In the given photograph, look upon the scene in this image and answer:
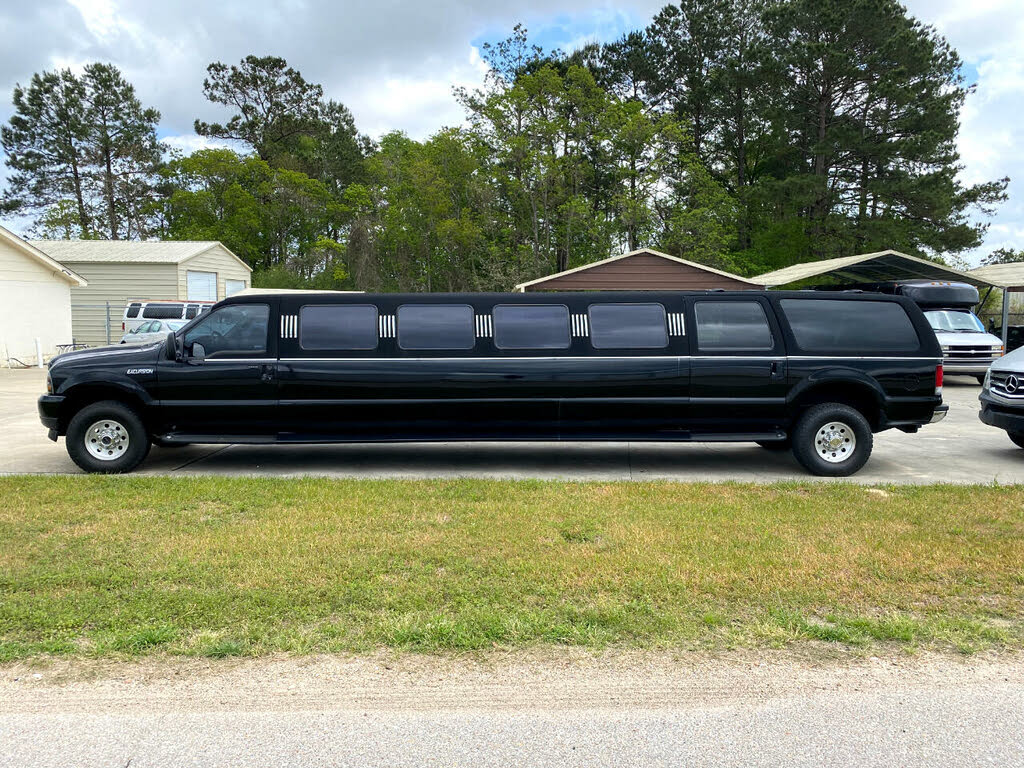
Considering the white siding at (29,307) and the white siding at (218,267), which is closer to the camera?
the white siding at (29,307)

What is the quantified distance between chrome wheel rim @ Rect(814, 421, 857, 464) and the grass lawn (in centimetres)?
132

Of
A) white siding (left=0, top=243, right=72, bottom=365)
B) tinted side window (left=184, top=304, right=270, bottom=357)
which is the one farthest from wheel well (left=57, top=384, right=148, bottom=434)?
white siding (left=0, top=243, right=72, bottom=365)

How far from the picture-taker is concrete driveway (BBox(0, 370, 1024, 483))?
8508 mm

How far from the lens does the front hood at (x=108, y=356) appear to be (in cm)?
836

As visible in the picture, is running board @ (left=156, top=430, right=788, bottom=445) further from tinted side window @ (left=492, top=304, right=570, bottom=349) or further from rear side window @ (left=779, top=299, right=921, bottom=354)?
rear side window @ (left=779, top=299, right=921, bottom=354)

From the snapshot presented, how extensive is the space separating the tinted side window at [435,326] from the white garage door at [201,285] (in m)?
23.5

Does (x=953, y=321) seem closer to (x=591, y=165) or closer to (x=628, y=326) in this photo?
(x=628, y=326)

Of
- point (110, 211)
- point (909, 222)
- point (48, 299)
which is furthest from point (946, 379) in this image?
point (110, 211)

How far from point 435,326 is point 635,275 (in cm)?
1619

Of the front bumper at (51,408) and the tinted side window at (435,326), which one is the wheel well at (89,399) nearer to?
the front bumper at (51,408)

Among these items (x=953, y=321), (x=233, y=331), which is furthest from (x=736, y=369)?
(x=953, y=321)

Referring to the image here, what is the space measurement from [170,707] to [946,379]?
71.3 feet

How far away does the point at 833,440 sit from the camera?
336 inches

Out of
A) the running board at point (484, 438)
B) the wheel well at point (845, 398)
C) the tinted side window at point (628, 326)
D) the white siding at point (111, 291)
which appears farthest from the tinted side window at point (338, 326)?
the white siding at point (111, 291)
